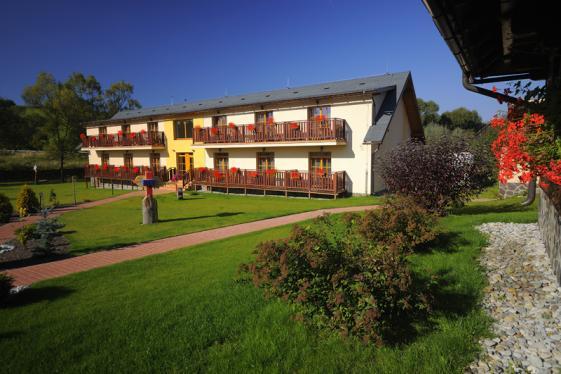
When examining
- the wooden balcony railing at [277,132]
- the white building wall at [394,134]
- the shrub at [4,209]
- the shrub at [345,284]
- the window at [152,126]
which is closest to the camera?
the shrub at [345,284]

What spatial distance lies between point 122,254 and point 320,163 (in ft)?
42.7

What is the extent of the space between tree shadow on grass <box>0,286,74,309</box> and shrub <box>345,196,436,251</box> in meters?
5.09

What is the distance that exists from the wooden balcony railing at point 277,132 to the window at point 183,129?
303 centimetres

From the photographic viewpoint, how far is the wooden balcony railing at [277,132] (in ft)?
58.7

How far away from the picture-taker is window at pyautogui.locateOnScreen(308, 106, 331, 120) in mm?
19023

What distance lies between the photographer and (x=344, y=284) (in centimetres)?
376

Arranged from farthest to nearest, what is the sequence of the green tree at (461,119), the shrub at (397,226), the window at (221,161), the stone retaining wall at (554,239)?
the green tree at (461,119)
the window at (221,161)
the shrub at (397,226)
the stone retaining wall at (554,239)

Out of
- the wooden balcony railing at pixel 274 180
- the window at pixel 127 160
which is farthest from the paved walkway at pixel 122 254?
the window at pixel 127 160

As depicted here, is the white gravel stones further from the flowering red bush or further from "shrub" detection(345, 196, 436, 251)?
the flowering red bush

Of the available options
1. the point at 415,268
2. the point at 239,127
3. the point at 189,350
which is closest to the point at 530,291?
the point at 415,268

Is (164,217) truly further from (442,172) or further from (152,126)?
(152,126)

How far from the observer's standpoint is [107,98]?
2251 inches

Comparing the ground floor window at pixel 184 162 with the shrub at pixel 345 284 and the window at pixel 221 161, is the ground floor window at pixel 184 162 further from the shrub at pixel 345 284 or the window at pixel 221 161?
the shrub at pixel 345 284

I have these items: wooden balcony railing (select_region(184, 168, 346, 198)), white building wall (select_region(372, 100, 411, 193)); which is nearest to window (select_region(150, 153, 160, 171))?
wooden balcony railing (select_region(184, 168, 346, 198))
